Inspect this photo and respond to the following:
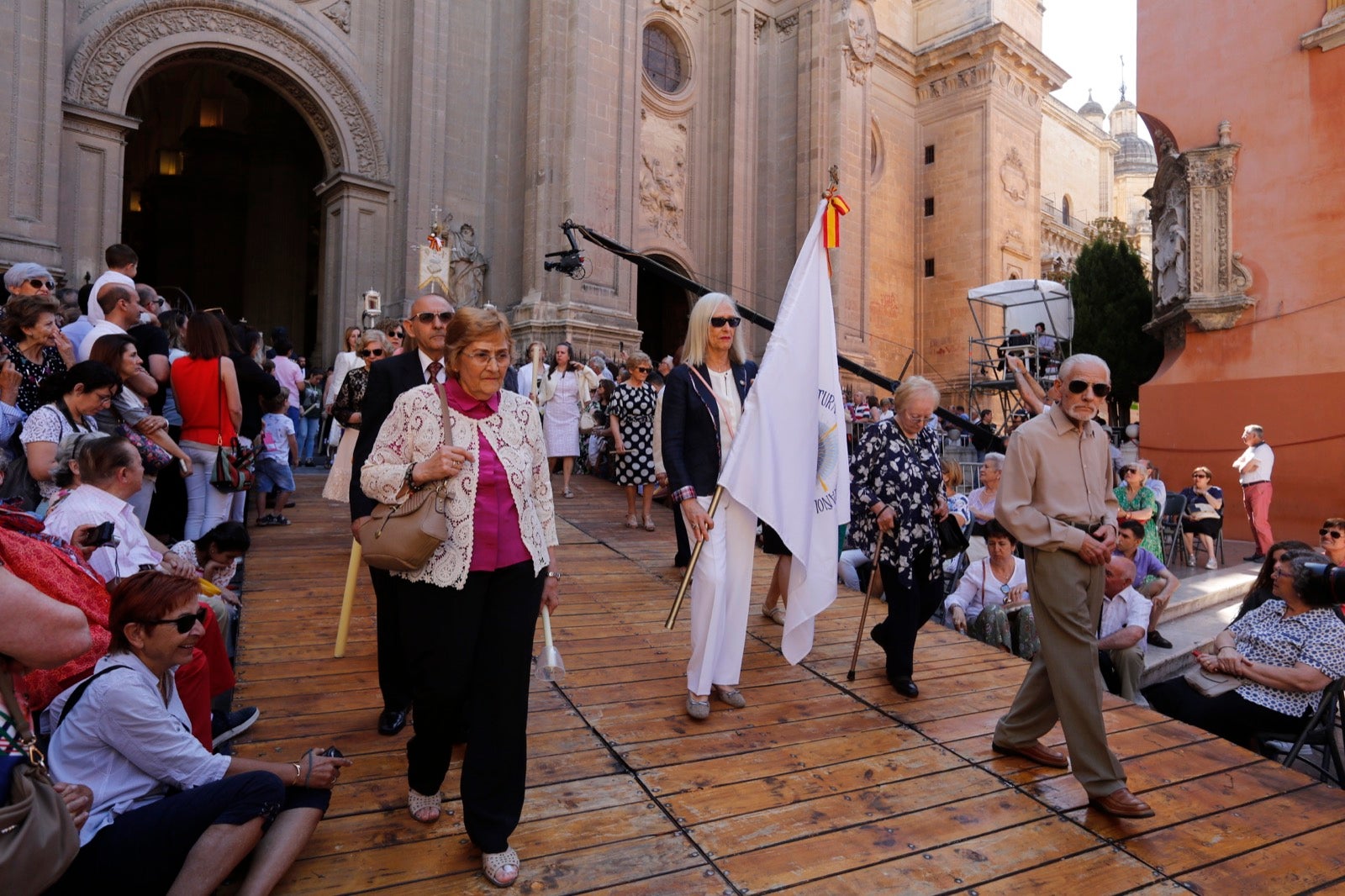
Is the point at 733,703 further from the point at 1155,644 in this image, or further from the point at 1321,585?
the point at 1155,644

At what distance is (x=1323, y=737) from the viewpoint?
452 cm

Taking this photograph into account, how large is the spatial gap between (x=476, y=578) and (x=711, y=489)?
198 cm

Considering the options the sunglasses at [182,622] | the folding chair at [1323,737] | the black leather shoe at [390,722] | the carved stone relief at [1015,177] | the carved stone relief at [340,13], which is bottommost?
the folding chair at [1323,737]

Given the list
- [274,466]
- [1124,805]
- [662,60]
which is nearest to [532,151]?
[662,60]

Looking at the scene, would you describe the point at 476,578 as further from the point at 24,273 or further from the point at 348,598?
the point at 24,273

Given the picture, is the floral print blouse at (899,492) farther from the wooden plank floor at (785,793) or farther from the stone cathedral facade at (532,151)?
the stone cathedral facade at (532,151)

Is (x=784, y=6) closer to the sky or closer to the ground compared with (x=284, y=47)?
closer to the sky

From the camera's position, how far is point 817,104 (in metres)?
22.7

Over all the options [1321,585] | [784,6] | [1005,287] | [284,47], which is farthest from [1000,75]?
[1321,585]

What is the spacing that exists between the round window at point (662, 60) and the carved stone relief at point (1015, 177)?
42.7ft

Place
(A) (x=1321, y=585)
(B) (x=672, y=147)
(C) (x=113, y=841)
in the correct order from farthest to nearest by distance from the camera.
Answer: (B) (x=672, y=147), (A) (x=1321, y=585), (C) (x=113, y=841)

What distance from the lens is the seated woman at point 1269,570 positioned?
5.21 meters

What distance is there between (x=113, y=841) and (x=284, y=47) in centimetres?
1625

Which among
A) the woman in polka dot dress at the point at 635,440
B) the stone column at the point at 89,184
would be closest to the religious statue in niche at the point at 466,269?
the stone column at the point at 89,184
